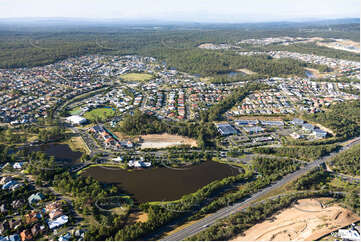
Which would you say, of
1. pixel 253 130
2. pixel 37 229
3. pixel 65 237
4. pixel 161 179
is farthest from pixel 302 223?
pixel 37 229

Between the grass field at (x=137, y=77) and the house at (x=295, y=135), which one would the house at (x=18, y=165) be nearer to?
the house at (x=295, y=135)

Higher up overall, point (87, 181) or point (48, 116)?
point (48, 116)

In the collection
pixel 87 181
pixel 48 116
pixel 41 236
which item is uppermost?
pixel 48 116

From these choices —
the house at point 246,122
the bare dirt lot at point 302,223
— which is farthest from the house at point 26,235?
the house at point 246,122

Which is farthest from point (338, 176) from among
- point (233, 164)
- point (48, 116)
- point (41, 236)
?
point (48, 116)

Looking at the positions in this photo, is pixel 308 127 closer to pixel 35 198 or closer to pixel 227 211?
pixel 227 211

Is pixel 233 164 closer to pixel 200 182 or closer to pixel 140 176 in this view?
pixel 200 182
